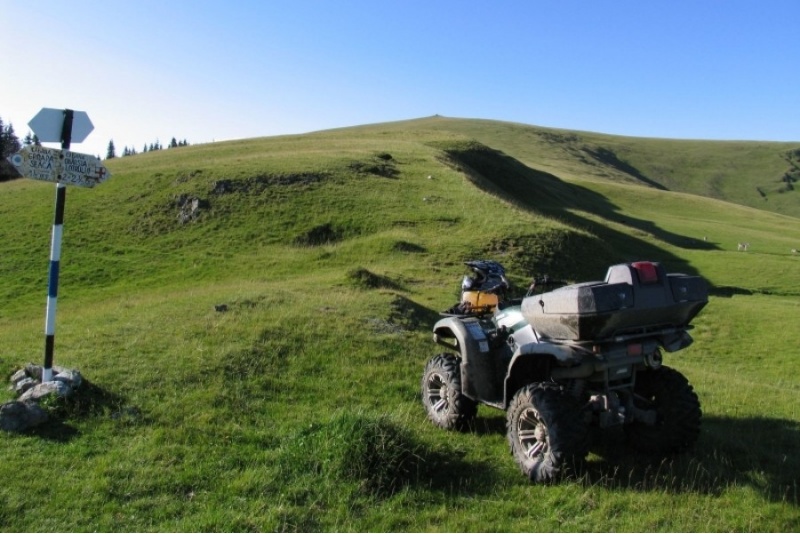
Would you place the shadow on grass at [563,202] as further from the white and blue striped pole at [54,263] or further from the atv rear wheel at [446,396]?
the white and blue striped pole at [54,263]

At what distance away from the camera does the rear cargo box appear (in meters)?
6.35

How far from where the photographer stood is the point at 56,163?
966cm

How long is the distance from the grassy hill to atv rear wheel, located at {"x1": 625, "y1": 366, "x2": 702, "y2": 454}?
23 centimetres

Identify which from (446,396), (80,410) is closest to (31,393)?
(80,410)

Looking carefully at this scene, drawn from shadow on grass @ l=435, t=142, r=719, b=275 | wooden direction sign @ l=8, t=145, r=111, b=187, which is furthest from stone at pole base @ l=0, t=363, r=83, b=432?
shadow on grass @ l=435, t=142, r=719, b=275

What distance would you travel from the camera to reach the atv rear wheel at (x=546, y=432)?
6.55 metres

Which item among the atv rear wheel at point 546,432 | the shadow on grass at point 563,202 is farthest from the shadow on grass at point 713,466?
the shadow on grass at point 563,202

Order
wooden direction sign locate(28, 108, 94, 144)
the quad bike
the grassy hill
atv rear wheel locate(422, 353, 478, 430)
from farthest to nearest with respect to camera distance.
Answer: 1. wooden direction sign locate(28, 108, 94, 144)
2. atv rear wheel locate(422, 353, 478, 430)
3. the quad bike
4. the grassy hill

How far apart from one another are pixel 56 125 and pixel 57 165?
64 cm

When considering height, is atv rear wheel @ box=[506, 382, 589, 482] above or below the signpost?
below

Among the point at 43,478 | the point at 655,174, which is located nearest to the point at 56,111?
the point at 43,478

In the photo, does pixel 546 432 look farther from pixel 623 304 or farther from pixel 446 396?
pixel 446 396

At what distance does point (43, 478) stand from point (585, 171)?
419 ft

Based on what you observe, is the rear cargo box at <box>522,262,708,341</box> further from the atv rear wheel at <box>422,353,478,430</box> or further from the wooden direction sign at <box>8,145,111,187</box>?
the wooden direction sign at <box>8,145,111,187</box>
